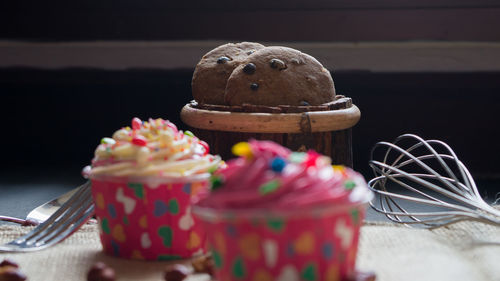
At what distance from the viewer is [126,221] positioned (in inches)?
43.0

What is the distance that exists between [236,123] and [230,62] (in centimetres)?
22

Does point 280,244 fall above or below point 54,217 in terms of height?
above

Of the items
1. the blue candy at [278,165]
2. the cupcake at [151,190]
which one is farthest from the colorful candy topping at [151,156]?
the blue candy at [278,165]

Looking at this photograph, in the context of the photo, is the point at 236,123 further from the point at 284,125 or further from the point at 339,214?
the point at 339,214

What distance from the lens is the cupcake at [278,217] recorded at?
812 millimetres

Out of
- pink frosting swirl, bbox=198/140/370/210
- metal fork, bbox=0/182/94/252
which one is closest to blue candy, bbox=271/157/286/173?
pink frosting swirl, bbox=198/140/370/210

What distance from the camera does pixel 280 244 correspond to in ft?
2.69

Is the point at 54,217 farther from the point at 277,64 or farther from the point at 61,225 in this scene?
the point at 277,64

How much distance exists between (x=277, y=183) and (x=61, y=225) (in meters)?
0.59

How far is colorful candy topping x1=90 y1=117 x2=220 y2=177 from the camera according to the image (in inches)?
42.1

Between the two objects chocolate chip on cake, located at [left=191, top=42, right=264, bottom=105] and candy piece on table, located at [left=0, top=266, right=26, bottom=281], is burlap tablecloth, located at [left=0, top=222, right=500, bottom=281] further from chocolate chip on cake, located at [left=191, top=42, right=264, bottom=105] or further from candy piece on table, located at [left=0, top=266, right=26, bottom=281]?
chocolate chip on cake, located at [left=191, top=42, right=264, bottom=105]

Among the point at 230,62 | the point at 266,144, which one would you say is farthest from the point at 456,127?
the point at 266,144

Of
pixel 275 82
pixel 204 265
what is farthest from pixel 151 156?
pixel 275 82

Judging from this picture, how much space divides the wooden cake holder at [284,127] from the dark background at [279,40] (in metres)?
0.68
